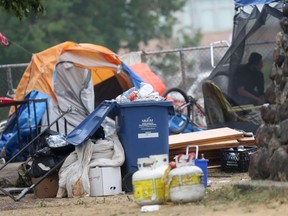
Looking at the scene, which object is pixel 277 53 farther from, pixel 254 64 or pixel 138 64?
pixel 138 64

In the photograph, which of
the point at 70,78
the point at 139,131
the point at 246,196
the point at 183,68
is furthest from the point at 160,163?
the point at 183,68

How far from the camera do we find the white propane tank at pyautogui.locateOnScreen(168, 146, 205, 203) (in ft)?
33.8

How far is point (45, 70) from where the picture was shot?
18516 mm

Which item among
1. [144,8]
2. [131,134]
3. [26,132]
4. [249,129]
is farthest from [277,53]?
[144,8]

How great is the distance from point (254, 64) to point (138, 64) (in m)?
4.11

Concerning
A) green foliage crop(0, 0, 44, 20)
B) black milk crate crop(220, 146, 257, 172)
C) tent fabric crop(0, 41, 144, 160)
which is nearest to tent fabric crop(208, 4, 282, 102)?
tent fabric crop(0, 41, 144, 160)

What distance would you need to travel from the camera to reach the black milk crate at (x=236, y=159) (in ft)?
48.0

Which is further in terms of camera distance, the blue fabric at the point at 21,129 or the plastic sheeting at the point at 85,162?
the blue fabric at the point at 21,129

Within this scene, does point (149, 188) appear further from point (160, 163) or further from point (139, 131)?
point (139, 131)

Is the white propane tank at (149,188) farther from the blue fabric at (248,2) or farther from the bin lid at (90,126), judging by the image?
the blue fabric at (248,2)

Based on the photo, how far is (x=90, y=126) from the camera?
1318 centimetres

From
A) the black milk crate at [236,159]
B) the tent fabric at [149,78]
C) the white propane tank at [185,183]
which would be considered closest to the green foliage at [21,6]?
the white propane tank at [185,183]

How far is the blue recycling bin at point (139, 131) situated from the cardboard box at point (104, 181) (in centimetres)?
26

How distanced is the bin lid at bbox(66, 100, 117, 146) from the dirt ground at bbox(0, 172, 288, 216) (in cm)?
77
